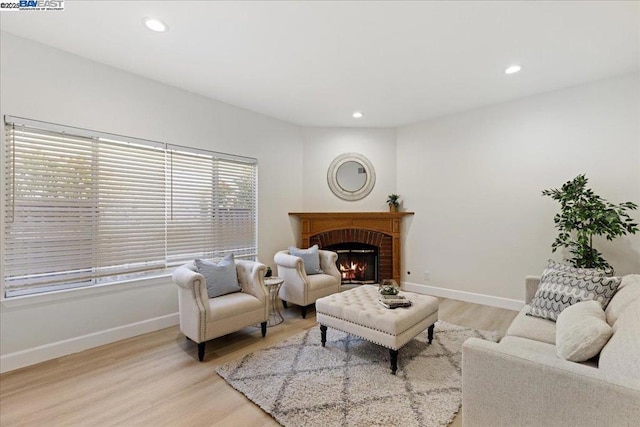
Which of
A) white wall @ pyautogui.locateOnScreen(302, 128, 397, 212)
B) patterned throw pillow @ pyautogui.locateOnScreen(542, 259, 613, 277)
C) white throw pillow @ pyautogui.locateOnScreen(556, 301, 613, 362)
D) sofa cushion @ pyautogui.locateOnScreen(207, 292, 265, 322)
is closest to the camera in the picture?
white throw pillow @ pyautogui.locateOnScreen(556, 301, 613, 362)

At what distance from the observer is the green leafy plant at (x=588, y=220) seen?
2893 millimetres

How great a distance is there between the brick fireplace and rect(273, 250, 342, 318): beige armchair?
932 mm

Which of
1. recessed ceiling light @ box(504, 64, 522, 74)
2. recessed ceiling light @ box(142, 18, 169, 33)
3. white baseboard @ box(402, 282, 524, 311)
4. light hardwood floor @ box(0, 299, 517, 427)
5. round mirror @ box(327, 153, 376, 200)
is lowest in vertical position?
light hardwood floor @ box(0, 299, 517, 427)

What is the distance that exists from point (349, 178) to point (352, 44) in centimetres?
262

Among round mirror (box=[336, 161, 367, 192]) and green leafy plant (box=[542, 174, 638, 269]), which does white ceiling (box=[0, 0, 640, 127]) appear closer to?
green leafy plant (box=[542, 174, 638, 269])

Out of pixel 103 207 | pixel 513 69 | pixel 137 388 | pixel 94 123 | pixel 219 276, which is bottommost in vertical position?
pixel 137 388

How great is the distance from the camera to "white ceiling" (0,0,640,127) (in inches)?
85.5

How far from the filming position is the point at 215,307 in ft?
8.82

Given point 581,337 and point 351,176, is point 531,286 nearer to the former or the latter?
point 581,337

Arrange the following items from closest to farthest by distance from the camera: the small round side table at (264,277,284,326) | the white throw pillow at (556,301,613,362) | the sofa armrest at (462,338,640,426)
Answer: the sofa armrest at (462,338,640,426) < the white throw pillow at (556,301,613,362) < the small round side table at (264,277,284,326)

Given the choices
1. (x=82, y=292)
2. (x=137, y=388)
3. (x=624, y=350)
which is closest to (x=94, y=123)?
(x=82, y=292)

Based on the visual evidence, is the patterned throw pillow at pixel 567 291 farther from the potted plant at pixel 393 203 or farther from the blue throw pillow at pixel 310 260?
the potted plant at pixel 393 203

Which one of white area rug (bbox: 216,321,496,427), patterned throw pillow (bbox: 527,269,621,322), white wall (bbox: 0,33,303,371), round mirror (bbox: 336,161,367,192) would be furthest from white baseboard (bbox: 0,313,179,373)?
patterned throw pillow (bbox: 527,269,621,322)

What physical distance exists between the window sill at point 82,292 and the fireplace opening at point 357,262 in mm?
2714
